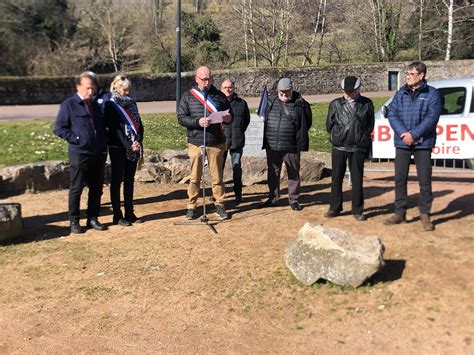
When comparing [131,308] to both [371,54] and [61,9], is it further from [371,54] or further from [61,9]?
[61,9]

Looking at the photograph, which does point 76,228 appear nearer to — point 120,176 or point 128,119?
point 120,176

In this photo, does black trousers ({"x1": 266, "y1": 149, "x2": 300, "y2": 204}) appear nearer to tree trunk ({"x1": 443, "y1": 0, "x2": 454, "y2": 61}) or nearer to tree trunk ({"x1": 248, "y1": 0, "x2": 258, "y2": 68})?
tree trunk ({"x1": 248, "y1": 0, "x2": 258, "y2": 68})

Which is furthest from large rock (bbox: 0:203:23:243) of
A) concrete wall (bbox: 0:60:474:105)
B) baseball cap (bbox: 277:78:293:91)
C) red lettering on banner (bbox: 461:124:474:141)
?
concrete wall (bbox: 0:60:474:105)

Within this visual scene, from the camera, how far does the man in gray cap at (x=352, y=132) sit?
658 centimetres

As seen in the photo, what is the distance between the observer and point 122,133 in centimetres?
675

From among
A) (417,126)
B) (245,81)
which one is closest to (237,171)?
(417,126)

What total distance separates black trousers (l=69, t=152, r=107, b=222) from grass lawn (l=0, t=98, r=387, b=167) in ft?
16.1

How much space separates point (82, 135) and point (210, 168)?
164 cm

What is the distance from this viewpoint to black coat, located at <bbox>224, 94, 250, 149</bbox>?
25.7 feet

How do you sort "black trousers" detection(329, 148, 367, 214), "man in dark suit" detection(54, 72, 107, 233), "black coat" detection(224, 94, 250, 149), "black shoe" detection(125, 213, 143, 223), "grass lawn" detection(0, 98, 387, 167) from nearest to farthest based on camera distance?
"man in dark suit" detection(54, 72, 107, 233)
"black trousers" detection(329, 148, 367, 214)
"black shoe" detection(125, 213, 143, 223)
"black coat" detection(224, 94, 250, 149)
"grass lawn" detection(0, 98, 387, 167)

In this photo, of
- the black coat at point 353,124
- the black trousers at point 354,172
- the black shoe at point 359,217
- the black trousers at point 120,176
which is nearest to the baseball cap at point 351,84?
the black coat at point 353,124

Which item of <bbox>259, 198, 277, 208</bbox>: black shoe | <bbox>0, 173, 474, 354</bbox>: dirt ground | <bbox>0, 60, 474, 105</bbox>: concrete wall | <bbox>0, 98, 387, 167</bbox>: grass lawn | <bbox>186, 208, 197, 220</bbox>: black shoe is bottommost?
<bbox>0, 173, 474, 354</bbox>: dirt ground

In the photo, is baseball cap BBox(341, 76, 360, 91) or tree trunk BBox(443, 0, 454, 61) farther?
tree trunk BBox(443, 0, 454, 61)

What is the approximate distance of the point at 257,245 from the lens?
6043mm
